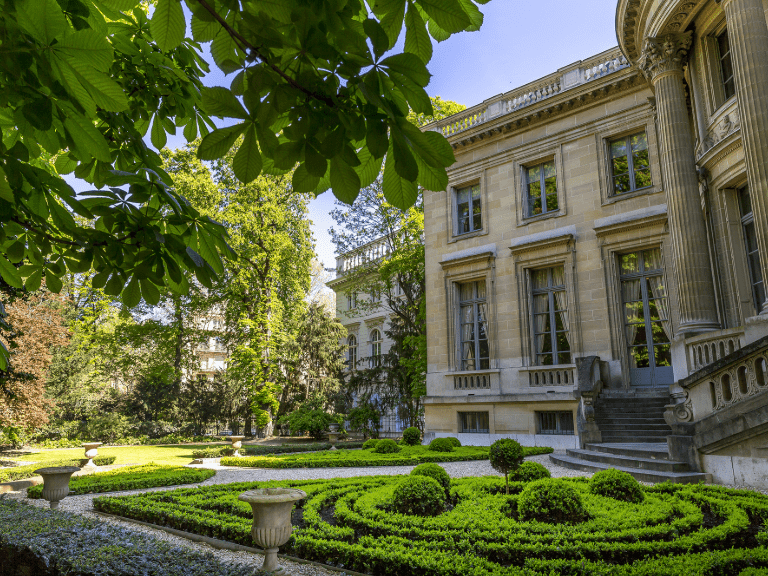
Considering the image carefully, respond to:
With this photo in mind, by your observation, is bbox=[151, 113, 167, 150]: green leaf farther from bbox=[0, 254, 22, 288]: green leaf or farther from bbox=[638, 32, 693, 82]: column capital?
bbox=[638, 32, 693, 82]: column capital

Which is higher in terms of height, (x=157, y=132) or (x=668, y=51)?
(x=668, y=51)

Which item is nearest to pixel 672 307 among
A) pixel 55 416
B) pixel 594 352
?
pixel 594 352

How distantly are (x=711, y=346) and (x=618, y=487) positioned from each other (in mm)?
5080

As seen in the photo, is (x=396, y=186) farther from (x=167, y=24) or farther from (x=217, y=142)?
(x=167, y=24)

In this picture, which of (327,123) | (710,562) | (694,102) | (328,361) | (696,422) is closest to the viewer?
(327,123)

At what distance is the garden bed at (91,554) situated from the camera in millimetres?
4539

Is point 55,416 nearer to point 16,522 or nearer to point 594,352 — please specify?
point 16,522

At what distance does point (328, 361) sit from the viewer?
30016mm

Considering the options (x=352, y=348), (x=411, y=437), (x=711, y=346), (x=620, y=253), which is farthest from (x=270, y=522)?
(x=352, y=348)

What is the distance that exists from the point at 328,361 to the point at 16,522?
922 inches

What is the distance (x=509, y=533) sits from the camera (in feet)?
18.9

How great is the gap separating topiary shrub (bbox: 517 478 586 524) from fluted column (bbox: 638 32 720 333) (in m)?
6.99

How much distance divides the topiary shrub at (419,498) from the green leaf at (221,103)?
6392mm

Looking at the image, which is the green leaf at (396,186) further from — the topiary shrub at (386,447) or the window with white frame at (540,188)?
the window with white frame at (540,188)
